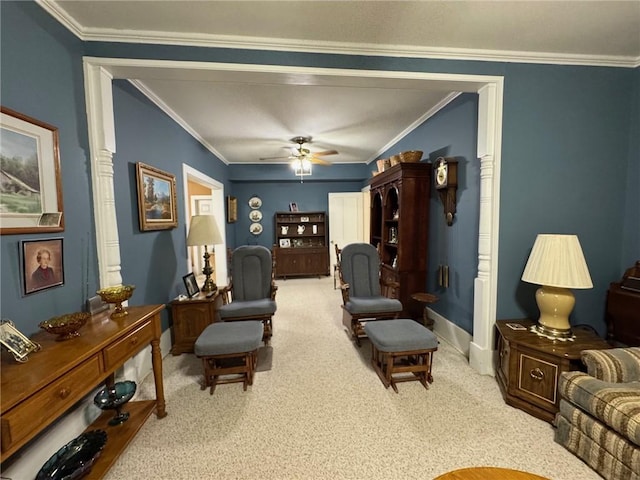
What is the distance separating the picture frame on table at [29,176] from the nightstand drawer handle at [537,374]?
3.22 m

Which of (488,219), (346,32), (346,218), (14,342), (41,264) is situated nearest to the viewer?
(14,342)

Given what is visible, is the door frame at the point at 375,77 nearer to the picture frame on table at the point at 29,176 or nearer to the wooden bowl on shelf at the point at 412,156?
the picture frame on table at the point at 29,176

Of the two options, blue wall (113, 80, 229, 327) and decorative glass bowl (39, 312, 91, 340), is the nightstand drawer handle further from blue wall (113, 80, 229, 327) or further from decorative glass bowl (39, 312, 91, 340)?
blue wall (113, 80, 229, 327)

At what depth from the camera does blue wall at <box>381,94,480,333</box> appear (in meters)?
2.66

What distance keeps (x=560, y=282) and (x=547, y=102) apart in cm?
154

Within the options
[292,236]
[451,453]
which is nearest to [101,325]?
[451,453]

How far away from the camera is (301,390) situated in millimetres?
2234

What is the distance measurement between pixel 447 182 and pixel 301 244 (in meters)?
4.26

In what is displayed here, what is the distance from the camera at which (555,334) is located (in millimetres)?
1982

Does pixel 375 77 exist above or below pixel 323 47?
below

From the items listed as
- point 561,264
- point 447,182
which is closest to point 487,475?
point 561,264

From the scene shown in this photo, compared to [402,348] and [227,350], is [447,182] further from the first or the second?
[227,350]

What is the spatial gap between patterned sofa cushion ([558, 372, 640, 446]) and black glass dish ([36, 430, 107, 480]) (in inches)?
106

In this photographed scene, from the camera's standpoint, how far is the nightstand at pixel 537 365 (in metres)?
1.81
